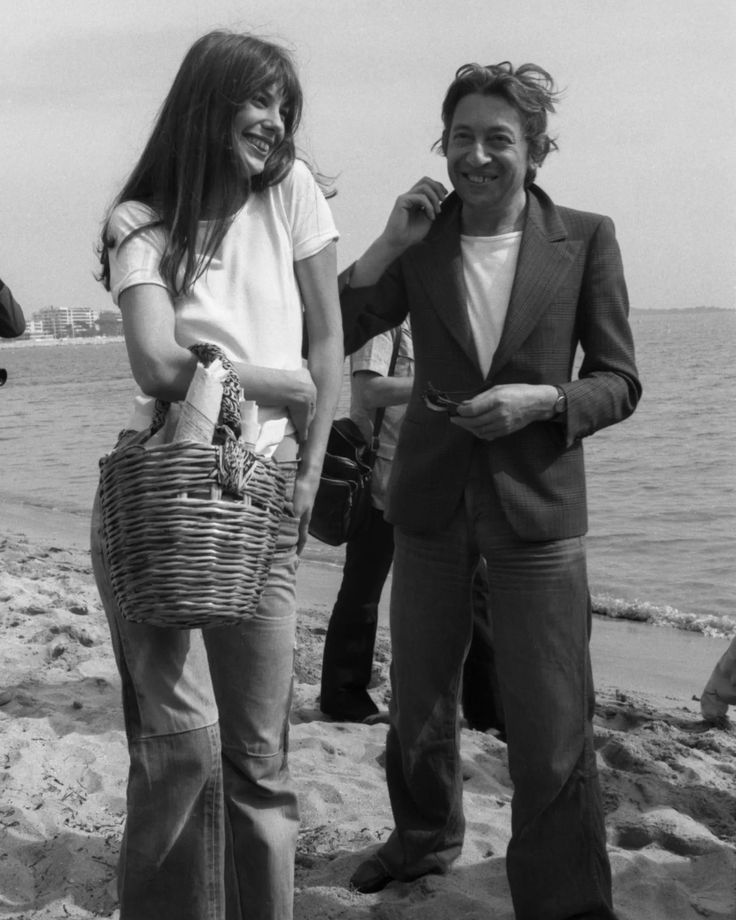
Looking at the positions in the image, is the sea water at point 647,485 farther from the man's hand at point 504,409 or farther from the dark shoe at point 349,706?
the man's hand at point 504,409

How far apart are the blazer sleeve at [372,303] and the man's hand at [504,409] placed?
18.8 inches

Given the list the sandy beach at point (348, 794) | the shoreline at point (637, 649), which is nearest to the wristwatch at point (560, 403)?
the sandy beach at point (348, 794)

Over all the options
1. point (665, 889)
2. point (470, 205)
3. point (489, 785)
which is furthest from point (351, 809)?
point (470, 205)

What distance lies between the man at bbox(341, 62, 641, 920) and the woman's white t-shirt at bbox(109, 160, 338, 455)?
540 mm

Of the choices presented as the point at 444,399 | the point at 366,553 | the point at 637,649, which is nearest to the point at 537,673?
the point at 444,399

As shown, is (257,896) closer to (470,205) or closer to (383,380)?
(470,205)

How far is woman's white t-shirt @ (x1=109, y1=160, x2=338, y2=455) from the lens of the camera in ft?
7.55

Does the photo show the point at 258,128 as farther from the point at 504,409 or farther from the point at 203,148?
the point at 504,409

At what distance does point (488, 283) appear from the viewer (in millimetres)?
2914

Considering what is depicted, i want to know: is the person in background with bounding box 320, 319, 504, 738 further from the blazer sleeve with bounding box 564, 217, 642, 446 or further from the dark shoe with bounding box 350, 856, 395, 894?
the blazer sleeve with bounding box 564, 217, 642, 446

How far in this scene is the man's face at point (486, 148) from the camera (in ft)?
9.22

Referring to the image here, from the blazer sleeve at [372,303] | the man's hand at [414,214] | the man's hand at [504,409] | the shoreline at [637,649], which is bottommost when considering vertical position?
the shoreline at [637,649]

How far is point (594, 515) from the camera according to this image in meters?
11.2

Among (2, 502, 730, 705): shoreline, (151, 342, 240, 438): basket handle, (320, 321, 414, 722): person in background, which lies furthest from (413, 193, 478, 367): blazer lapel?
(2, 502, 730, 705): shoreline
